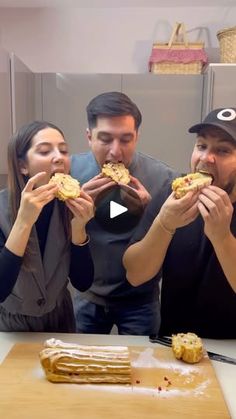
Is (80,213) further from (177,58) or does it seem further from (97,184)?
(177,58)

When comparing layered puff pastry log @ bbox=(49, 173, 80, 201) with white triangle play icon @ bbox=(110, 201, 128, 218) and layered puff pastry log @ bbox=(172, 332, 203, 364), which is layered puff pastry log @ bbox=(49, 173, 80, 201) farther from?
layered puff pastry log @ bbox=(172, 332, 203, 364)

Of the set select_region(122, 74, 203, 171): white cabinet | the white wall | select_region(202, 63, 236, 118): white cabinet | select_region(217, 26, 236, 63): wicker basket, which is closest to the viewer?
select_region(122, 74, 203, 171): white cabinet

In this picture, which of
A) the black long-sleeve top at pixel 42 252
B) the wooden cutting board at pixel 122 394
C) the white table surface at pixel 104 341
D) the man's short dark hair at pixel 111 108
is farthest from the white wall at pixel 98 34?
the wooden cutting board at pixel 122 394

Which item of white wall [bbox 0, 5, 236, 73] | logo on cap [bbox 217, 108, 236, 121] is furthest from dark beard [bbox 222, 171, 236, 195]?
white wall [bbox 0, 5, 236, 73]

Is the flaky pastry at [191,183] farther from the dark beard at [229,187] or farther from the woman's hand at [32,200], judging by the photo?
the woman's hand at [32,200]

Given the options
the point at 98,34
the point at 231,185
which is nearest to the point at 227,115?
the point at 231,185
